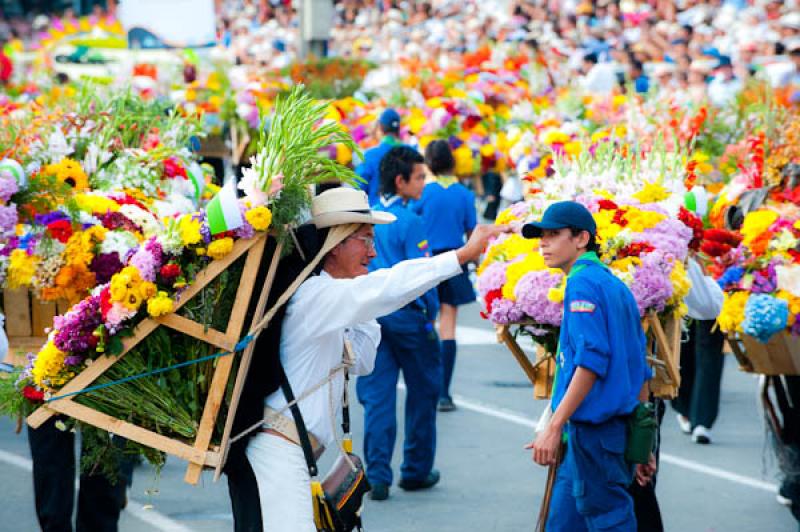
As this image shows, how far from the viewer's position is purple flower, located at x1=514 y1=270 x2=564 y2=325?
622 centimetres

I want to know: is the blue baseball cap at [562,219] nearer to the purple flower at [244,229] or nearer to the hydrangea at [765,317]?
the purple flower at [244,229]

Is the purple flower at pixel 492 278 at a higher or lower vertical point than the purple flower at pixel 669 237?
lower

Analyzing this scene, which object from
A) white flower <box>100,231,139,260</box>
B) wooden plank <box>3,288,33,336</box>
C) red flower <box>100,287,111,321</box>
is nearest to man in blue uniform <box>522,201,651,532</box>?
red flower <box>100,287,111,321</box>

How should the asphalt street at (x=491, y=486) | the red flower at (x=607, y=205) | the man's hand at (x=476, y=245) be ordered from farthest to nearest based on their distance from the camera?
the asphalt street at (x=491, y=486) < the red flower at (x=607, y=205) < the man's hand at (x=476, y=245)

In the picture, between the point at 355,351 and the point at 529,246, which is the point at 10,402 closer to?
the point at 355,351

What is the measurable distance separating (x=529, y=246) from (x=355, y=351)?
1565 millimetres

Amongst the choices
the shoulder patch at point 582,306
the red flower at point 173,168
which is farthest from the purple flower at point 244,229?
the red flower at point 173,168

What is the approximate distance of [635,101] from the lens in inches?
493

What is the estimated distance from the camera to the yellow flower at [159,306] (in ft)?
16.1

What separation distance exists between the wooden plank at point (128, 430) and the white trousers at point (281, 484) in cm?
22

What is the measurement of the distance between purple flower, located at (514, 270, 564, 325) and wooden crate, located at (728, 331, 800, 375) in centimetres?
128

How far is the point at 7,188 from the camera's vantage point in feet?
21.4

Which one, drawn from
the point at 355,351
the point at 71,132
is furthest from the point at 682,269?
the point at 71,132

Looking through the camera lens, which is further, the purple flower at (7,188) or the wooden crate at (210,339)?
the purple flower at (7,188)
